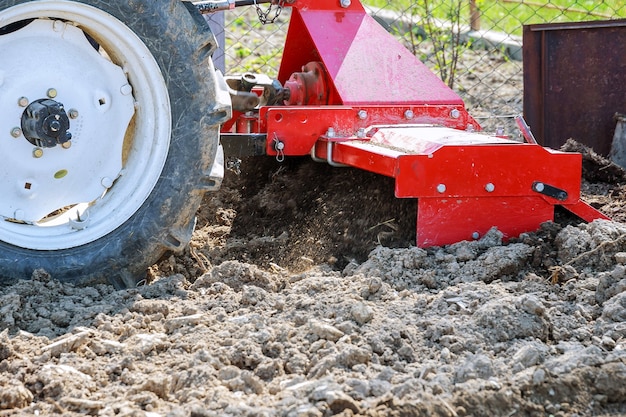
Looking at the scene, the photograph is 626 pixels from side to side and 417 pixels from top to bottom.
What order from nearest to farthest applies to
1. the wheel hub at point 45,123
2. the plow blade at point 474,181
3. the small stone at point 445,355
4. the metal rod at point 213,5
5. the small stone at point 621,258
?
1. the small stone at point 445,355
2. the wheel hub at point 45,123
3. the small stone at point 621,258
4. the plow blade at point 474,181
5. the metal rod at point 213,5

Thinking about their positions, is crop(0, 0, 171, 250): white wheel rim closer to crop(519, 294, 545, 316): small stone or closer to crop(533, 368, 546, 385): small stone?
crop(519, 294, 545, 316): small stone

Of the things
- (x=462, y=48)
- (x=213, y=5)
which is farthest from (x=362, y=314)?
(x=462, y=48)

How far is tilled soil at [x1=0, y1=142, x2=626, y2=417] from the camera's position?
221cm

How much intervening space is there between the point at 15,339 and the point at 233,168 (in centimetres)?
156

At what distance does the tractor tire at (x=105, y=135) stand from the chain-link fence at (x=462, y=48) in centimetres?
267

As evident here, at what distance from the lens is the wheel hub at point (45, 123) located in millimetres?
2877

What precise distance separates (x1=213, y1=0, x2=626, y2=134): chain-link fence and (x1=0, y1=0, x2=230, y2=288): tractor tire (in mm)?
2673

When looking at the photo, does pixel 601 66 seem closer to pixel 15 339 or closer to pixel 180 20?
pixel 180 20

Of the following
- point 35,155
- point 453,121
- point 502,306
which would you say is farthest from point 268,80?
point 502,306

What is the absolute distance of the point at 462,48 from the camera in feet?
20.0

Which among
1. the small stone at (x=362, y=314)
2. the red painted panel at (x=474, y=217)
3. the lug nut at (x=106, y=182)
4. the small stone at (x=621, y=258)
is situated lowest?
the small stone at (x=362, y=314)

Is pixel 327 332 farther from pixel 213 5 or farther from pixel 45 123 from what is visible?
pixel 213 5

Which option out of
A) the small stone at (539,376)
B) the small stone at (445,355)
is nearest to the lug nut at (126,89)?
the small stone at (445,355)

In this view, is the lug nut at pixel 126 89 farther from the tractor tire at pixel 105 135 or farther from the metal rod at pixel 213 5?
the metal rod at pixel 213 5
